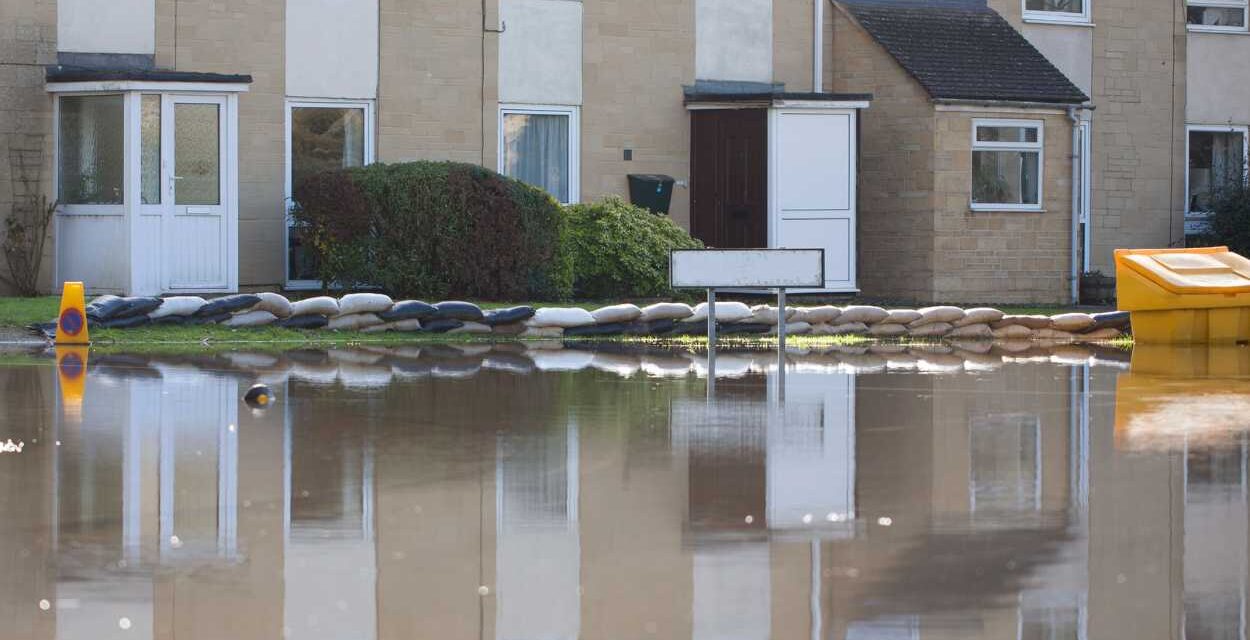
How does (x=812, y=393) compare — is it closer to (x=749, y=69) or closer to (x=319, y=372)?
(x=319, y=372)

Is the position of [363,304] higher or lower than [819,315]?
higher

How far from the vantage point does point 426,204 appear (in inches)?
916

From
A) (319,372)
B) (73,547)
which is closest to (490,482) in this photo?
(73,547)

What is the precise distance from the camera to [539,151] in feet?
87.9

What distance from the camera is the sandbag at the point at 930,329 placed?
70.2 feet

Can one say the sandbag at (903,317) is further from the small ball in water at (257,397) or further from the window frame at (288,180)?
the small ball in water at (257,397)

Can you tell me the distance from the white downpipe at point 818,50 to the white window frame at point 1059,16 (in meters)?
3.75

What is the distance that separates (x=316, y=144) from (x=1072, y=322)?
1021 centimetres

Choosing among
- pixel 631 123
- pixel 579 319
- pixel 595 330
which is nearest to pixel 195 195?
pixel 579 319

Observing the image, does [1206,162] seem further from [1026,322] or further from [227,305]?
[227,305]

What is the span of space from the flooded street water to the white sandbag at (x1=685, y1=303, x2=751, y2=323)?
5.92m

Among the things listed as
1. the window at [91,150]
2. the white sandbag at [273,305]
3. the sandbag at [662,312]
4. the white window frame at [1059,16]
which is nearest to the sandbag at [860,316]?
the sandbag at [662,312]

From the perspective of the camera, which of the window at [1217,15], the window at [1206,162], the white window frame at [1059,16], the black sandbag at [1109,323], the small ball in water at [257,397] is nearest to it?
the small ball in water at [257,397]

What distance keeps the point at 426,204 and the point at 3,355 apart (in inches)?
291
